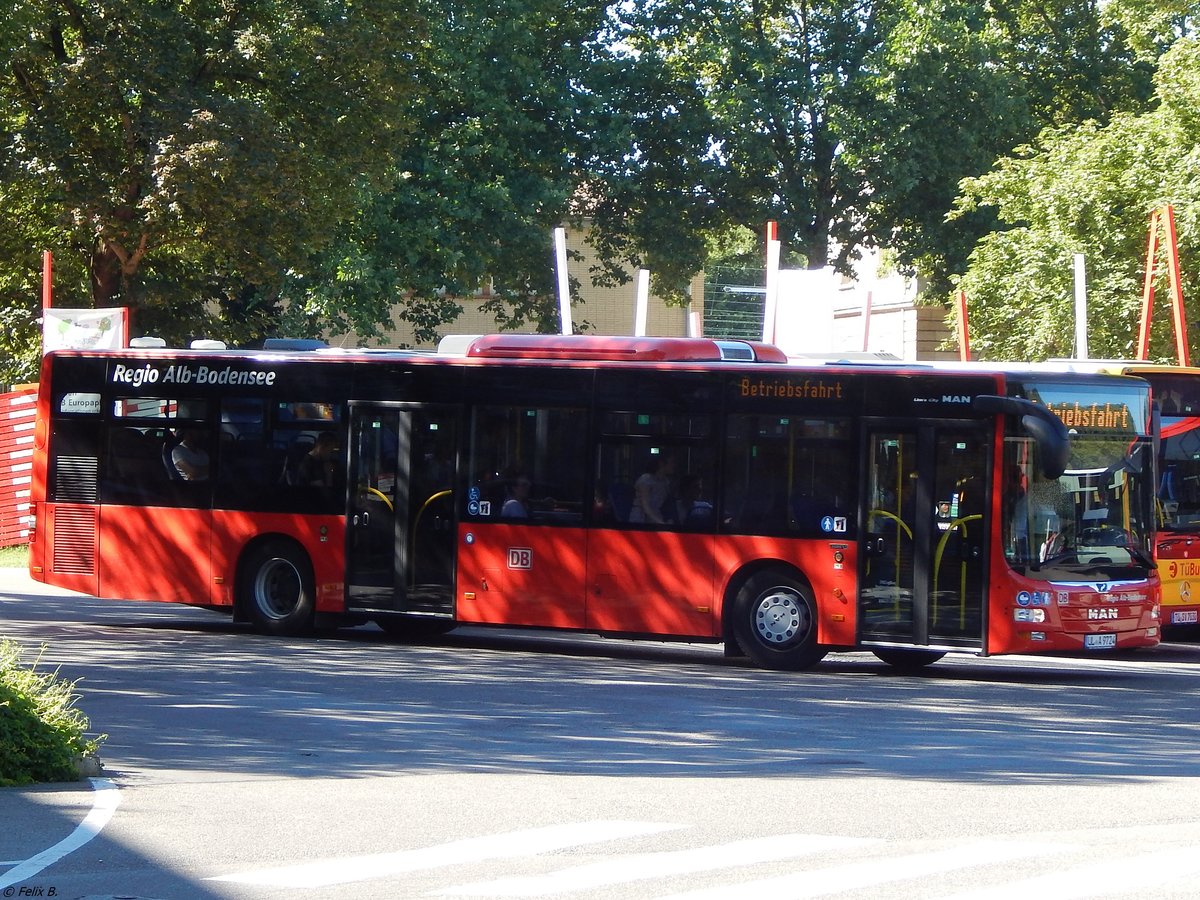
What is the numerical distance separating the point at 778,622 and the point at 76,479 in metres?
7.93

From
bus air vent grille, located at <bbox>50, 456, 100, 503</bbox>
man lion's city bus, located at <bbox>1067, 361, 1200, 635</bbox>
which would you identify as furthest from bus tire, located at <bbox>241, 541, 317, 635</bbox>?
man lion's city bus, located at <bbox>1067, 361, 1200, 635</bbox>

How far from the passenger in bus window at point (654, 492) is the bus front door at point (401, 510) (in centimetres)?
192

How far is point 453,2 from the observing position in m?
36.8

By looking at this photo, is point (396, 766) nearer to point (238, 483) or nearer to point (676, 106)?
point (238, 483)

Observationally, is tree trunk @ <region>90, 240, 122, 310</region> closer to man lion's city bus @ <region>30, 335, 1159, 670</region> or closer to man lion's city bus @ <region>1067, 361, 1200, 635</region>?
man lion's city bus @ <region>30, 335, 1159, 670</region>

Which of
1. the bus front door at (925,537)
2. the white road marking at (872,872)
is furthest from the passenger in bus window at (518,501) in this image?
the white road marking at (872,872)

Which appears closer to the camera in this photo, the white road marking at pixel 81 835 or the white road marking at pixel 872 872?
the white road marking at pixel 872 872

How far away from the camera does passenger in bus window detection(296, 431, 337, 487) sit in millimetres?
17906

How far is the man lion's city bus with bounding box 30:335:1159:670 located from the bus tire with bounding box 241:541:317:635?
23 millimetres

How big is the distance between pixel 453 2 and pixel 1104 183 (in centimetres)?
1435

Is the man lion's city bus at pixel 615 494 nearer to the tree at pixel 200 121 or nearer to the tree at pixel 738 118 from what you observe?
the tree at pixel 200 121

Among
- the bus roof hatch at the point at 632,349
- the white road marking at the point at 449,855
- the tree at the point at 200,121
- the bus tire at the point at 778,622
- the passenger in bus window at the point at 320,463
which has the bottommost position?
the white road marking at the point at 449,855

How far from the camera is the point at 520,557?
55.7 ft

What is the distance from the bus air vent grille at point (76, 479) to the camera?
18875 millimetres
